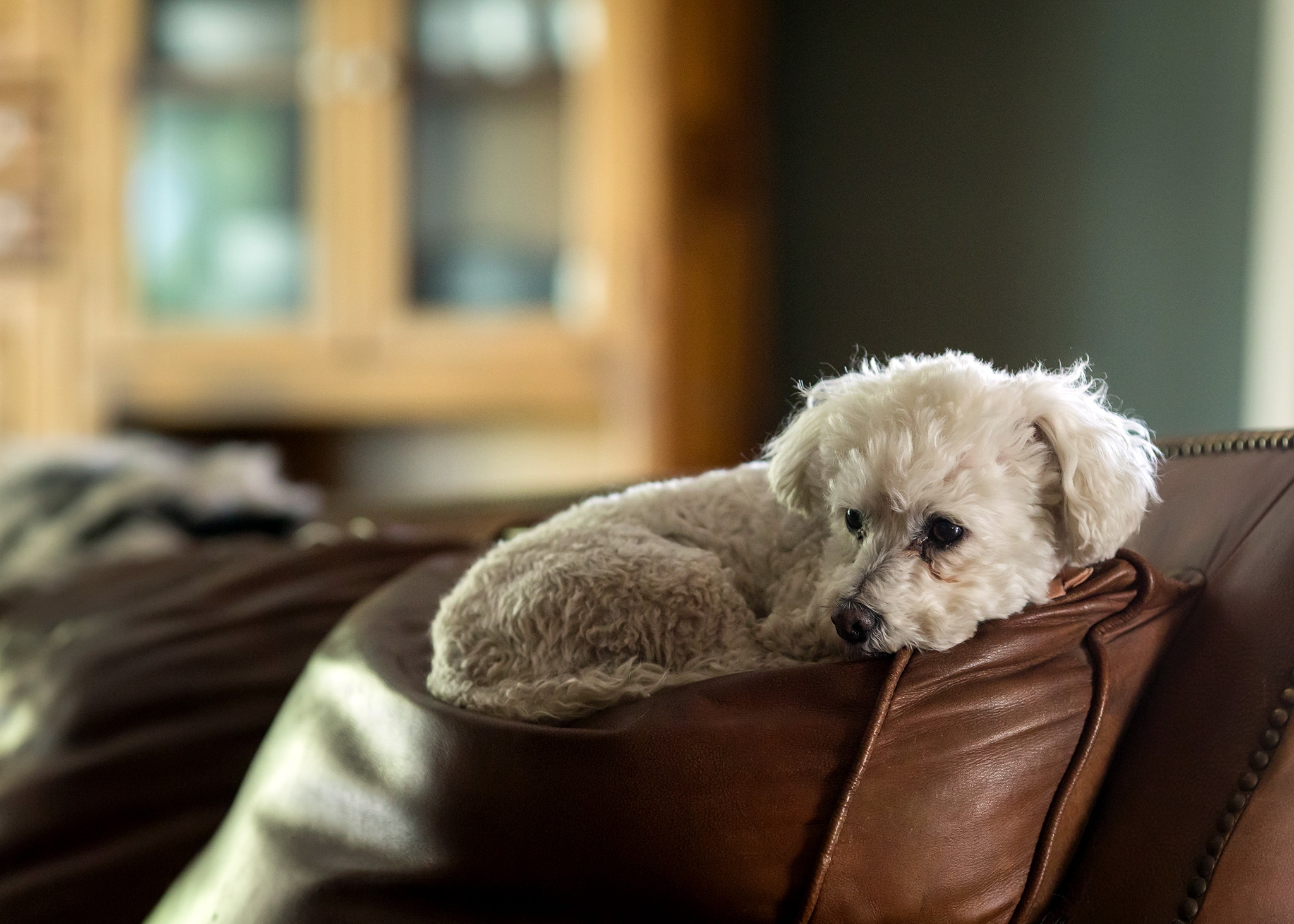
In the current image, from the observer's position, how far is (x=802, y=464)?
2.85 ft

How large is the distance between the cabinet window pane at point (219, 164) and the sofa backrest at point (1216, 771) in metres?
2.50

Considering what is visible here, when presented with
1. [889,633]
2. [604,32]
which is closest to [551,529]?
[889,633]

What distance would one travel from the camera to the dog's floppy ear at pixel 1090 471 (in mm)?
777

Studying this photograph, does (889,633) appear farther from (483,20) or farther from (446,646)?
(483,20)

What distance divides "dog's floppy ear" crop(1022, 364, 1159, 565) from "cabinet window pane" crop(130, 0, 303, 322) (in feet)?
8.01

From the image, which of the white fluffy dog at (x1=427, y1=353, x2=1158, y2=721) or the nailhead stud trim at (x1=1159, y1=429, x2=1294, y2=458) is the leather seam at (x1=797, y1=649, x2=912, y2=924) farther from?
the nailhead stud trim at (x1=1159, y1=429, x2=1294, y2=458)

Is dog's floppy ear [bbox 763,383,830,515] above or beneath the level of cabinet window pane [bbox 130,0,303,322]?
beneath

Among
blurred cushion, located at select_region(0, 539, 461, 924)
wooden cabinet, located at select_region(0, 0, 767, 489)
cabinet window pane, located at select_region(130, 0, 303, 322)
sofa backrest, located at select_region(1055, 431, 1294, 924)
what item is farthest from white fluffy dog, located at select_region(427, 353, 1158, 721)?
cabinet window pane, located at select_region(130, 0, 303, 322)

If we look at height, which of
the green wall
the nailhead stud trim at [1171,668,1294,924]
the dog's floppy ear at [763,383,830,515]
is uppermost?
the green wall

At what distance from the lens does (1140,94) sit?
2.27 meters

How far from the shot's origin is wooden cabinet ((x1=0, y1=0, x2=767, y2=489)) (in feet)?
9.17

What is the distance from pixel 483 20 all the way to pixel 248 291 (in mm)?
906

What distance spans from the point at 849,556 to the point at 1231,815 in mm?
302

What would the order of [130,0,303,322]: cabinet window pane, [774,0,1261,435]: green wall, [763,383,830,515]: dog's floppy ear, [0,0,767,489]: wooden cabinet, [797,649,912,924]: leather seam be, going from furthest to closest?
Answer: [130,0,303,322]: cabinet window pane → [0,0,767,489]: wooden cabinet → [774,0,1261,435]: green wall → [763,383,830,515]: dog's floppy ear → [797,649,912,924]: leather seam
